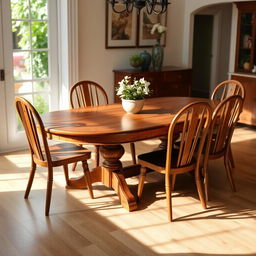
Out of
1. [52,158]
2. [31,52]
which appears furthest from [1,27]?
[52,158]

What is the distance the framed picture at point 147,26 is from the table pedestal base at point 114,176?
2813 millimetres

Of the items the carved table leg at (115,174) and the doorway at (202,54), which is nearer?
the carved table leg at (115,174)

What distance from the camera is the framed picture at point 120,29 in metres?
5.70

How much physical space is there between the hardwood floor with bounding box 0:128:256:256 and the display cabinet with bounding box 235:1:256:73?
8.22ft

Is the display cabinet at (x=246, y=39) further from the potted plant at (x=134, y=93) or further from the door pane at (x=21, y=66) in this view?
the door pane at (x=21, y=66)

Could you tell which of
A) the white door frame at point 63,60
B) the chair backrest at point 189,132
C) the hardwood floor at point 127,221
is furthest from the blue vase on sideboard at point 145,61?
the chair backrest at point 189,132

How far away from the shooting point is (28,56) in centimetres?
516

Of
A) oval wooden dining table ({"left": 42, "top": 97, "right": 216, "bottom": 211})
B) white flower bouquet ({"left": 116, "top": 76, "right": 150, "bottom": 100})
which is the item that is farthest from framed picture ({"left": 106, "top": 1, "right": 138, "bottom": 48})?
white flower bouquet ({"left": 116, "top": 76, "right": 150, "bottom": 100})

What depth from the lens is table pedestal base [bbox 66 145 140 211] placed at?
349cm

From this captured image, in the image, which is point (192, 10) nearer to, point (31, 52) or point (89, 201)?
point (31, 52)

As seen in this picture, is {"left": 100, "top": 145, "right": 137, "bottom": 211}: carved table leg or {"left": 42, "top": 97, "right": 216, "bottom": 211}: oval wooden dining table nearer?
{"left": 42, "top": 97, "right": 216, "bottom": 211}: oval wooden dining table

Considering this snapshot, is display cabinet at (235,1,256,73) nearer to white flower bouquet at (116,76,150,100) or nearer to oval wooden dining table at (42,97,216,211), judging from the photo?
oval wooden dining table at (42,97,216,211)

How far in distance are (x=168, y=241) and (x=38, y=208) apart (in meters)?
1.17

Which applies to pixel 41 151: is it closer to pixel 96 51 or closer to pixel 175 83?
pixel 96 51
